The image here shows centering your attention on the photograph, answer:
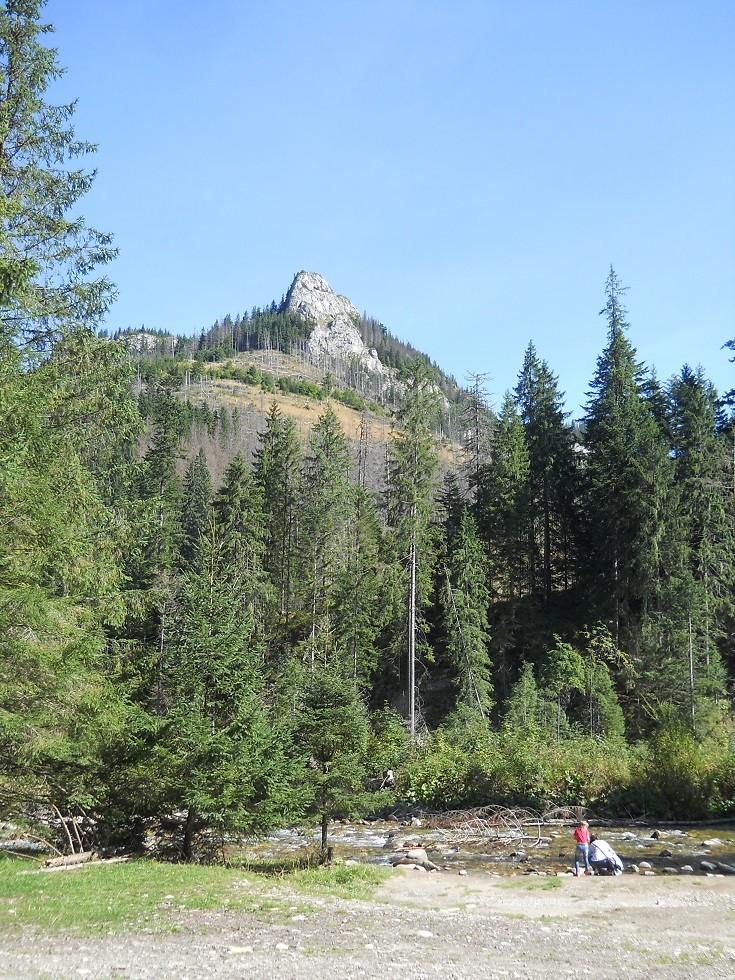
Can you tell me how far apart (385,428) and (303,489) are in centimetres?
9739

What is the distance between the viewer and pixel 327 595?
1751 inches

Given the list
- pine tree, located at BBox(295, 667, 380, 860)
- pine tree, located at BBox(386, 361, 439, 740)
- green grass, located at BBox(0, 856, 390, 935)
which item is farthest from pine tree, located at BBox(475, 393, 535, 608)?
green grass, located at BBox(0, 856, 390, 935)

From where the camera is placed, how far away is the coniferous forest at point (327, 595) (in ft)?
47.8

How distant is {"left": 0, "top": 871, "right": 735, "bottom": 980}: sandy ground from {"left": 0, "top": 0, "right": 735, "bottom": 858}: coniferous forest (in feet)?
15.0

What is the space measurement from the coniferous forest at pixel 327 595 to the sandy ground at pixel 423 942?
4.56 m

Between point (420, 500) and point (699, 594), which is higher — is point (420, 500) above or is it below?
above

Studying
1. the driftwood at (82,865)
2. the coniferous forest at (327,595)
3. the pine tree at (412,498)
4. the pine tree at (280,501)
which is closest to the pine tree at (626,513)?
the coniferous forest at (327,595)

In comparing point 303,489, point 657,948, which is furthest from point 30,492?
point 303,489

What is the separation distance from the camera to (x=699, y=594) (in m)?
36.0

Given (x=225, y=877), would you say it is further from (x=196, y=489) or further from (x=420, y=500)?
(x=196, y=489)

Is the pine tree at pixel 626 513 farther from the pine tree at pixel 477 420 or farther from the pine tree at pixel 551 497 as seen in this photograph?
the pine tree at pixel 477 420

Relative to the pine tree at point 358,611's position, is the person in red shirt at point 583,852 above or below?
below

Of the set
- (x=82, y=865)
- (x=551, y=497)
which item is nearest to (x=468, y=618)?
(x=551, y=497)

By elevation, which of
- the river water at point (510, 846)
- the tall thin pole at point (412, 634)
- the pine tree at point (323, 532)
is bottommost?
the river water at point (510, 846)
